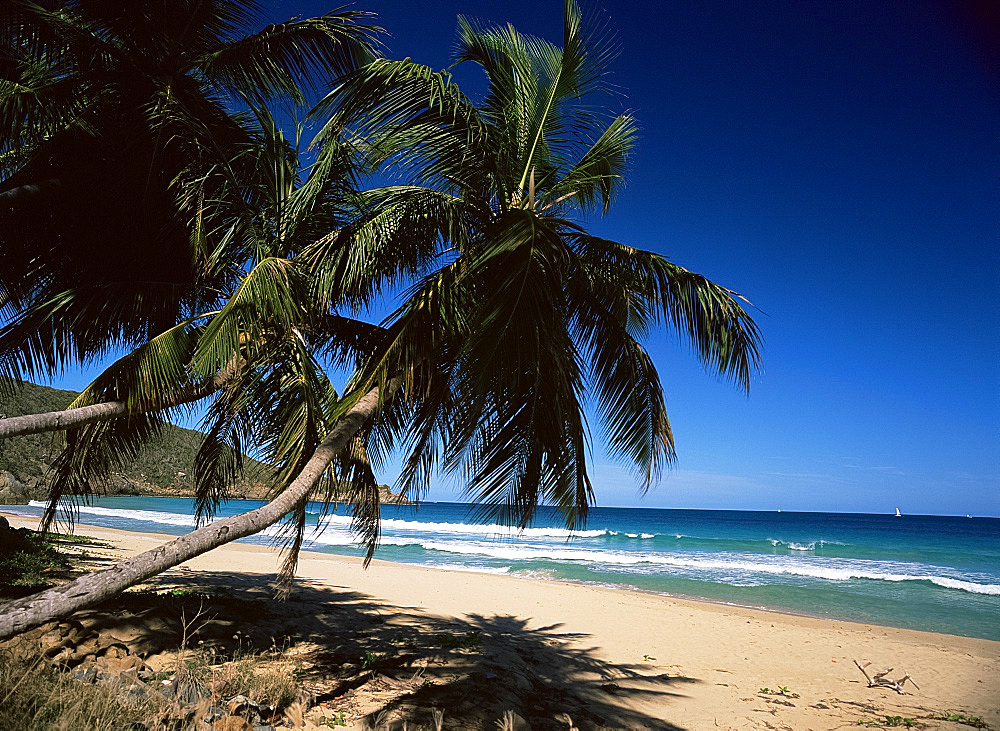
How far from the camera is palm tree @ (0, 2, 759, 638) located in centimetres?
431

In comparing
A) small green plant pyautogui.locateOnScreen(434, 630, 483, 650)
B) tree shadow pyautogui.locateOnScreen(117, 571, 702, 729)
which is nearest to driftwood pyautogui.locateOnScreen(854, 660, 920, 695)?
tree shadow pyautogui.locateOnScreen(117, 571, 702, 729)

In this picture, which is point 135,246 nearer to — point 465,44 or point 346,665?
point 465,44

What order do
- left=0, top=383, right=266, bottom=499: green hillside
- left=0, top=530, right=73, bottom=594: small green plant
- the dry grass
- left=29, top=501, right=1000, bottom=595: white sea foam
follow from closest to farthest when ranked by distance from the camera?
the dry grass, left=0, top=530, right=73, bottom=594: small green plant, left=29, top=501, right=1000, bottom=595: white sea foam, left=0, top=383, right=266, bottom=499: green hillside

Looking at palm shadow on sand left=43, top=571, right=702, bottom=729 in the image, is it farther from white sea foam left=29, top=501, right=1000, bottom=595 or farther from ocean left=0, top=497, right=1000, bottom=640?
white sea foam left=29, top=501, right=1000, bottom=595

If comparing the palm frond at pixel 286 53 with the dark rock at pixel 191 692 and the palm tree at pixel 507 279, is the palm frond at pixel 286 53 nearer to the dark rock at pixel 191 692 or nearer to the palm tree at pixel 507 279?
the palm tree at pixel 507 279

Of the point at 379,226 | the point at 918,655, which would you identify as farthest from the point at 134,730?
the point at 918,655

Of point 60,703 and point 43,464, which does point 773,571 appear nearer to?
point 60,703

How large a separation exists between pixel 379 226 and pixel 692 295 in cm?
290

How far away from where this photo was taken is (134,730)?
3045mm

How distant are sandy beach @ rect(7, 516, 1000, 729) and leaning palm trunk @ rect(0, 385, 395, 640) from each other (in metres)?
3.29

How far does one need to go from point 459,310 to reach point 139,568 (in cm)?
284

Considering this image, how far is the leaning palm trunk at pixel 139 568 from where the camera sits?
2.37m

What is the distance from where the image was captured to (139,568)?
8.94 feet

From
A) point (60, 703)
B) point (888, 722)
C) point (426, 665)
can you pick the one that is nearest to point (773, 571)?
point (888, 722)
